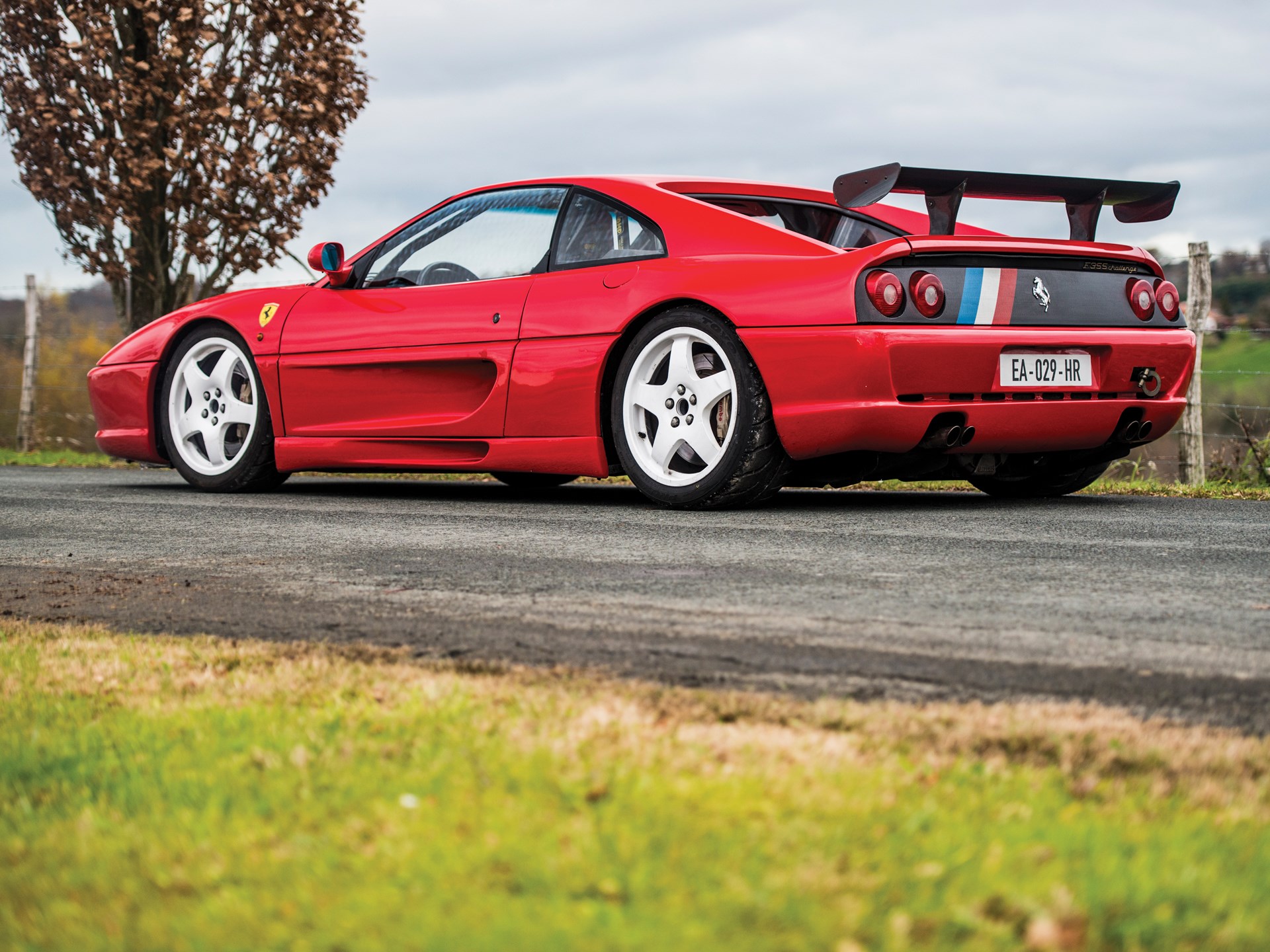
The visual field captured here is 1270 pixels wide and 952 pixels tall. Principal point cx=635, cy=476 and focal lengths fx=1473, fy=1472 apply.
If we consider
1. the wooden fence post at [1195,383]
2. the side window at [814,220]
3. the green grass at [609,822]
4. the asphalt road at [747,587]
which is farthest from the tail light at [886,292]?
the wooden fence post at [1195,383]

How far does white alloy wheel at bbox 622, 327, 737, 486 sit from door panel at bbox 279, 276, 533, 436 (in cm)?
70

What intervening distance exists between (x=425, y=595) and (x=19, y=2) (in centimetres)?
1055

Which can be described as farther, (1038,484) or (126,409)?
(126,409)

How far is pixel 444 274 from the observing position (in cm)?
676

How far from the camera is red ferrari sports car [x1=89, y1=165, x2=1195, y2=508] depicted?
5266mm

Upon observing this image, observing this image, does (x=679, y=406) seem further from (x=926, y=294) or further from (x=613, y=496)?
(x=613, y=496)

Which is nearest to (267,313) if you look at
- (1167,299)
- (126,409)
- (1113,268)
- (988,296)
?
(126,409)

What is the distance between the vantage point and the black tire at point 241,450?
724 centimetres

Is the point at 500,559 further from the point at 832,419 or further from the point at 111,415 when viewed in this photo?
the point at 111,415

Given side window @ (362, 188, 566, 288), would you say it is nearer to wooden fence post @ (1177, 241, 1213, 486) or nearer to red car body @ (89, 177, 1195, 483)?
red car body @ (89, 177, 1195, 483)

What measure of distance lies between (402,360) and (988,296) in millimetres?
2620

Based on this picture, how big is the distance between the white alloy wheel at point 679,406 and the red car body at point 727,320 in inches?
6.1

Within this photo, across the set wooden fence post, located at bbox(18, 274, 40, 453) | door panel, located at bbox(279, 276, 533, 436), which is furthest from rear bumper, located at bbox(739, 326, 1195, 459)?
wooden fence post, located at bbox(18, 274, 40, 453)

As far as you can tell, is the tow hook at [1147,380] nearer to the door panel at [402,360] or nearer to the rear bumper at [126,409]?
the door panel at [402,360]
